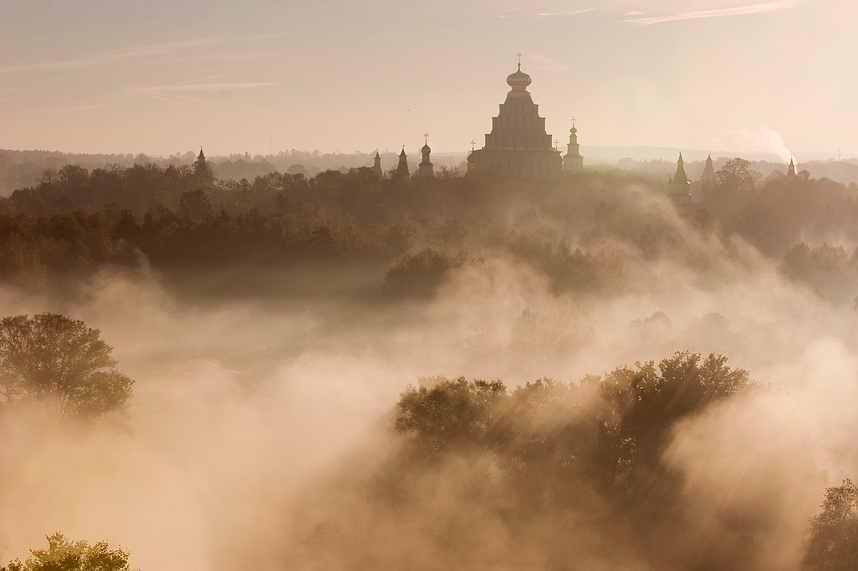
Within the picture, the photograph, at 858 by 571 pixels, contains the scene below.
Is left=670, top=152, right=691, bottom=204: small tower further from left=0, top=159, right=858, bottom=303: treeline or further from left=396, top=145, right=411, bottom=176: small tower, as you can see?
left=396, top=145, right=411, bottom=176: small tower

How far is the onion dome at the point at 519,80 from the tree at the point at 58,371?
8752 centimetres

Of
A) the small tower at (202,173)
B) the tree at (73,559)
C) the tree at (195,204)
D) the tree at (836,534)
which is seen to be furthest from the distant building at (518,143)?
the tree at (73,559)

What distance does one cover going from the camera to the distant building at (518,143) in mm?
110062

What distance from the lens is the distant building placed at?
361ft

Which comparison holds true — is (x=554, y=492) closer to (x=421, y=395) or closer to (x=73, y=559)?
(x=421, y=395)

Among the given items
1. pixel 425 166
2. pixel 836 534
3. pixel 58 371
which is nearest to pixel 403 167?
pixel 425 166

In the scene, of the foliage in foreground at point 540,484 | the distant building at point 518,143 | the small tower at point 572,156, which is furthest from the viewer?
the small tower at point 572,156

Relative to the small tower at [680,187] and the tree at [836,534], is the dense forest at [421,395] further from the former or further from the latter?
the small tower at [680,187]

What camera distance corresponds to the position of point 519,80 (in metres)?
111

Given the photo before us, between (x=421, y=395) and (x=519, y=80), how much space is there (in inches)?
3526

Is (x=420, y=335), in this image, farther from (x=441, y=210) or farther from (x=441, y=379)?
(x=441, y=210)

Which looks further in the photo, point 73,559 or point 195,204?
point 195,204

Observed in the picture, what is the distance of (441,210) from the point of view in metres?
85.2

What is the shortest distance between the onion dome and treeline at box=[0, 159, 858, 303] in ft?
45.6
